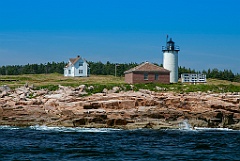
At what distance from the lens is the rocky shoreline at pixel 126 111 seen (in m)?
34.4

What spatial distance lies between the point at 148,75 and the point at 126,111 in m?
17.6

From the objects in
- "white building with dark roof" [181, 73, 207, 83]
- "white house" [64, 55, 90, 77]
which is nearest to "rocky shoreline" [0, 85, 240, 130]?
"white building with dark roof" [181, 73, 207, 83]

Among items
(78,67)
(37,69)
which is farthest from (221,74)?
(37,69)

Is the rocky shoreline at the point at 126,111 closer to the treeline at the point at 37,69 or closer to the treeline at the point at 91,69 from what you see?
the treeline at the point at 91,69

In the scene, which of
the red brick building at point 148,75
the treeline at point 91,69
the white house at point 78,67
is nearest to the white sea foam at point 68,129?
the red brick building at point 148,75

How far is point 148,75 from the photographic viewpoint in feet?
170

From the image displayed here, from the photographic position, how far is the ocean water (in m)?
21.5

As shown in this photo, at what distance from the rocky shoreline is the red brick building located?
1360cm

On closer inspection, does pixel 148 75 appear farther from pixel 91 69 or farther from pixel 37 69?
pixel 37 69

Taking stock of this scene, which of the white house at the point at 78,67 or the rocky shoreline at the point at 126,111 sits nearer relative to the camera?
the rocky shoreline at the point at 126,111

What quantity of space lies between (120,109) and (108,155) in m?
13.4

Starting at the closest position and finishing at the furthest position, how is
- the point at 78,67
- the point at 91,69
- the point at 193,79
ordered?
1. the point at 193,79
2. the point at 78,67
3. the point at 91,69

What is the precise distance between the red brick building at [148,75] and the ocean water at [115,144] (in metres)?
18.6

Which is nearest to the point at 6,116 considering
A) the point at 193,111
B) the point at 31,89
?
the point at 31,89
